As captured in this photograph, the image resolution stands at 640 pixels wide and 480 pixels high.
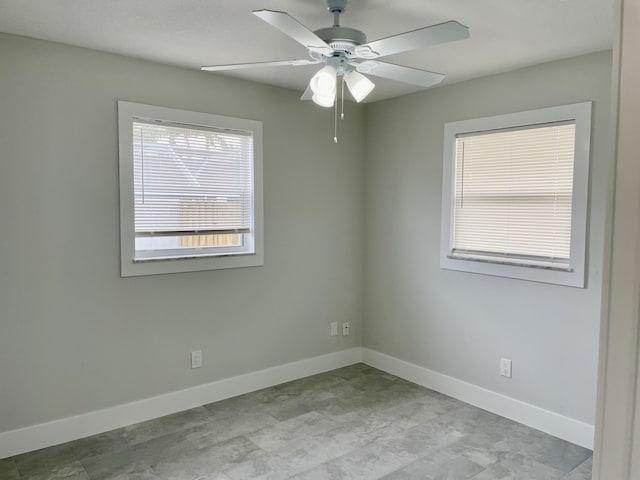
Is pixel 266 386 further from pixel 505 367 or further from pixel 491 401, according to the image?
pixel 505 367

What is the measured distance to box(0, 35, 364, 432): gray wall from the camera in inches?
104

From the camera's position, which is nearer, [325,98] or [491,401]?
[325,98]

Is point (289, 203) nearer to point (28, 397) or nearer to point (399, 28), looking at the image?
point (399, 28)

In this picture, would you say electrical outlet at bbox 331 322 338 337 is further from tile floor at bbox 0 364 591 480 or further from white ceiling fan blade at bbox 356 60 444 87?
white ceiling fan blade at bbox 356 60 444 87

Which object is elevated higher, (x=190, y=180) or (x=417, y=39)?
(x=417, y=39)

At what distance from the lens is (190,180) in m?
3.24

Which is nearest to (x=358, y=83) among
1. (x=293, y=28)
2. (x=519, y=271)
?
(x=293, y=28)

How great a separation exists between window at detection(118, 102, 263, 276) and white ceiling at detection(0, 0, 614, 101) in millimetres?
446

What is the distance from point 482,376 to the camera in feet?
11.2

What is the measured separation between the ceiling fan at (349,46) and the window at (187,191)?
40.9 inches

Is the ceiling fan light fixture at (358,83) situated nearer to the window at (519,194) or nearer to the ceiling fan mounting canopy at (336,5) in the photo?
the ceiling fan mounting canopy at (336,5)

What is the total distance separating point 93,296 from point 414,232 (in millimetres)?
2420

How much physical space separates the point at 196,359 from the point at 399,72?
7.80ft

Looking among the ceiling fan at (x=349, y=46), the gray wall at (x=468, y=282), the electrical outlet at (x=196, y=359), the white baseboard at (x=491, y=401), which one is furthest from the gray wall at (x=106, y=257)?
the ceiling fan at (x=349, y=46)
